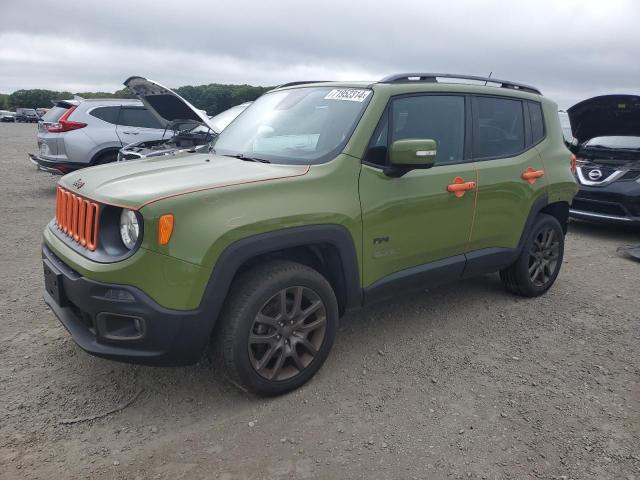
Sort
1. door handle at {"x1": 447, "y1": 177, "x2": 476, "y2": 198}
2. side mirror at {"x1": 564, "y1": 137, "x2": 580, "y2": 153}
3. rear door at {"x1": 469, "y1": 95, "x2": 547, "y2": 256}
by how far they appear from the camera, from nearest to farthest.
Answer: door handle at {"x1": 447, "y1": 177, "x2": 476, "y2": 198}
rear door at {"x1": 469, "y1": 95, "x2": 547, "y2": 256}
side mirror at {"x1": 564, "y1": 137, "x2": 580, "y2": 153}

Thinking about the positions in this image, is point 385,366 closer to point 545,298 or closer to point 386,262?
point 386,262

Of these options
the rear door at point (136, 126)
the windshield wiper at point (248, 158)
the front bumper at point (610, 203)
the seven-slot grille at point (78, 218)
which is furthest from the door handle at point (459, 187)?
Result: the rear door at point (136, 126)

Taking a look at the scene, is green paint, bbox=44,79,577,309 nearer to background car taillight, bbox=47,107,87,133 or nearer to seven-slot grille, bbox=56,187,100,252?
seven-slot grille, bbox=56,187,100,252

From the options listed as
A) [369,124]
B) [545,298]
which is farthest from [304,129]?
[545,298]

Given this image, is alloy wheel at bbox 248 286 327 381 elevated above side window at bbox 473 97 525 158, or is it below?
below

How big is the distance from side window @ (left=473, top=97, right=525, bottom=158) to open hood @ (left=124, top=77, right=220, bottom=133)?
3708 mm

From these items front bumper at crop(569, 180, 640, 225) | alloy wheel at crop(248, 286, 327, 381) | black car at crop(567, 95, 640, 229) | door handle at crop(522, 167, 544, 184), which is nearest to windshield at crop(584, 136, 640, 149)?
black car at crop(567, 95, 640, 229)

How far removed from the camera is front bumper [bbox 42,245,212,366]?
96.5 inches

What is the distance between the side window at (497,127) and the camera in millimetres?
3887

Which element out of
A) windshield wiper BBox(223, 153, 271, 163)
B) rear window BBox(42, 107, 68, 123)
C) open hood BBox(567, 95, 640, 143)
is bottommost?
windshield wiper BBox(223, 153, 271, 163)

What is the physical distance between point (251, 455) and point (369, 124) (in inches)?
79.2

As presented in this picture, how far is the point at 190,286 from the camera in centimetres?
248

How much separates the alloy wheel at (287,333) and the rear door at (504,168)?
4.98ft

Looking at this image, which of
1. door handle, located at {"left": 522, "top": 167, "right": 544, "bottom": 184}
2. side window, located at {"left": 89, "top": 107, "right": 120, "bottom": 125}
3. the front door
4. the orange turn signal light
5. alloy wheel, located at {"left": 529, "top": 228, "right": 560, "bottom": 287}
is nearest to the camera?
the orange turn signal light
